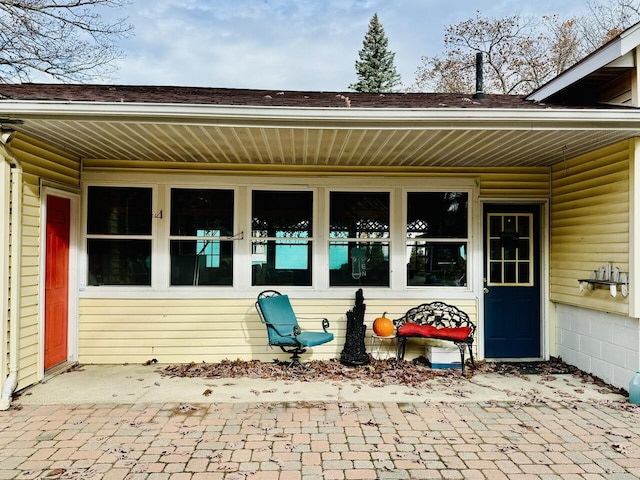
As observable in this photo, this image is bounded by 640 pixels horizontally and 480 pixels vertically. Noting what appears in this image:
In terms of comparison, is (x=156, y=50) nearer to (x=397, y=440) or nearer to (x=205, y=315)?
(x=205, y=315)

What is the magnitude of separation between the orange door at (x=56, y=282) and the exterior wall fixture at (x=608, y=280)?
5.93 metres

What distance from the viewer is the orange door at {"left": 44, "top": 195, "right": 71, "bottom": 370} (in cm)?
466

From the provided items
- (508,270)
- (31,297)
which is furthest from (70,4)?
(508,270)

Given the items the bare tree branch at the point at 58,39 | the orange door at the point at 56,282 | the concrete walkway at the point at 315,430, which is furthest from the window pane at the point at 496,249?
the bare tree branch at the point at 58,39

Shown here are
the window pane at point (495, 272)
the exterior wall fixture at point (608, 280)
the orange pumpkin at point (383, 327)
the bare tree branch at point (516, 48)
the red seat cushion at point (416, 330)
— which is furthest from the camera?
the bare tree branch at point (516, 48)

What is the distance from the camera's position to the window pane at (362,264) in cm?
543

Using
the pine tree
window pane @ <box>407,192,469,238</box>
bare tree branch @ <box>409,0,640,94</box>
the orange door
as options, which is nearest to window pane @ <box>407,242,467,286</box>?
window pane @ <box>407,192,469,238</box>

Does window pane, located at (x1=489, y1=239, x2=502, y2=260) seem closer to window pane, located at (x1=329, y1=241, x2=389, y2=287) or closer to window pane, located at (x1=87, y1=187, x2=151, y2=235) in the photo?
window pane, located at (x1=329, y1=241, x2=389, y2=287)

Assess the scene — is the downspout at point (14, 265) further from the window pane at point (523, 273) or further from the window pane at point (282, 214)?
the window pane at point (523, 273)

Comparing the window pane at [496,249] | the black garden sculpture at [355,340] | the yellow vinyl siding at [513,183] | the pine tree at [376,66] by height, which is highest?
the pine tree at [376,66]

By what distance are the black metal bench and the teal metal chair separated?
914 mm

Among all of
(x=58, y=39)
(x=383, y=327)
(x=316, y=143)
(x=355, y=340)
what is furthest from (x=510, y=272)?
(x=58, y=39)

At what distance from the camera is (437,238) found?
549cm

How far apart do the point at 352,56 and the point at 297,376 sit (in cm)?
2623
